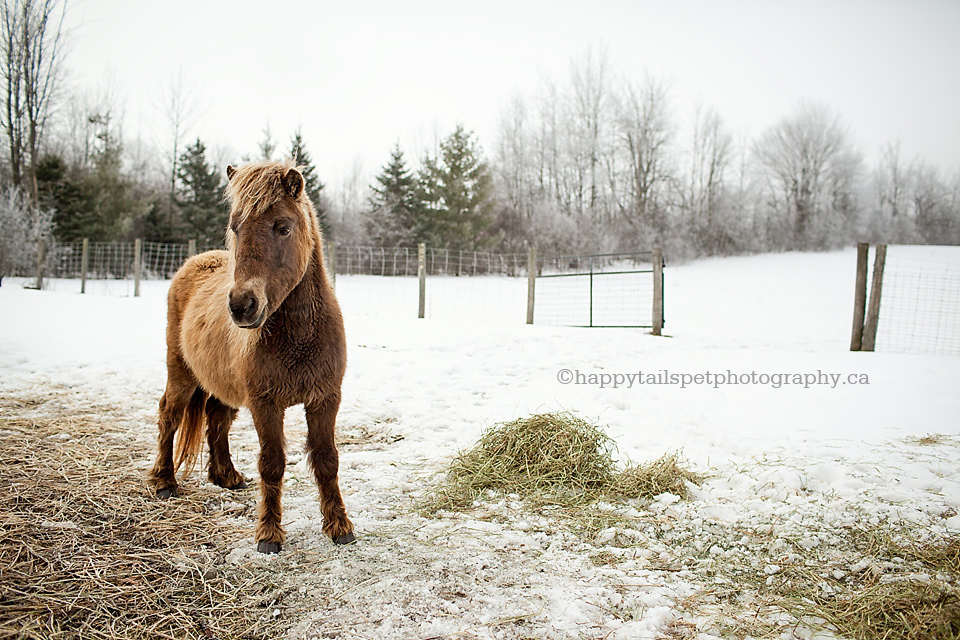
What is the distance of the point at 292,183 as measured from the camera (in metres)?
2.49

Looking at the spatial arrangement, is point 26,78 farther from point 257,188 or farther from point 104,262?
point 257,188

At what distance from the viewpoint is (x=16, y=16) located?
650 inches

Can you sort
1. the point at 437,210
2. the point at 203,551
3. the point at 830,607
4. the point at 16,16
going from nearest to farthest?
the point at 830,607, the point at 203,551, the point at 16,16, the point at 437,210

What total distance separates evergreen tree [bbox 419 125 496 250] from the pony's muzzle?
22.0 metres

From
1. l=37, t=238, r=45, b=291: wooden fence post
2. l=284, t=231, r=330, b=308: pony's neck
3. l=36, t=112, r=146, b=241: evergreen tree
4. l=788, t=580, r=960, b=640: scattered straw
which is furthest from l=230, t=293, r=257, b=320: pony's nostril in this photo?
l=36, t=112, r=146, b=241: evergreen tree

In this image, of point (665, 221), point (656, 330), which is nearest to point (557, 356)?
point (656, 330)

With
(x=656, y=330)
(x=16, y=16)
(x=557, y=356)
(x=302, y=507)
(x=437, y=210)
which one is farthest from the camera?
(x=437, y=210)

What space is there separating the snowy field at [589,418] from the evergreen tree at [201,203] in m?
15.1

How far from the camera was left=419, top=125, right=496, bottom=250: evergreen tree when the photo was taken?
24.2m

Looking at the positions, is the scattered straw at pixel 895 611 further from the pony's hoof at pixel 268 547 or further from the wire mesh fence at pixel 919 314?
the wire mesh fence at pixel 919 314

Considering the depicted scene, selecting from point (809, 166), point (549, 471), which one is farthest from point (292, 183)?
point (809, 166)

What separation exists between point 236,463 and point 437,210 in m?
21.5

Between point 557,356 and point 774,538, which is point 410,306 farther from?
point 774,538

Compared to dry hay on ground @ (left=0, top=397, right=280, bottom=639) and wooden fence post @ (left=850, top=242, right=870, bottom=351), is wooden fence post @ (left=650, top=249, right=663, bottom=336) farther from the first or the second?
dry hay on ground @ (left=0, top=397, right=280, bottom=639)
